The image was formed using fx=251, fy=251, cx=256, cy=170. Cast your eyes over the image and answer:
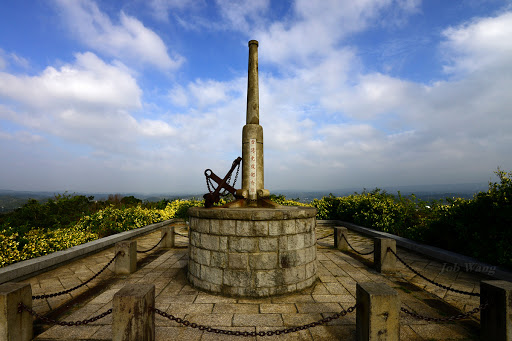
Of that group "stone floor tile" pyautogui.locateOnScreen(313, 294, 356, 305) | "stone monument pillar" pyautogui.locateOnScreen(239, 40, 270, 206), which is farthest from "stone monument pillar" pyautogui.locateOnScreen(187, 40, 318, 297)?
"stone monument pillar" pyautogui.locateOnScreen(239, 40, 270, 206)

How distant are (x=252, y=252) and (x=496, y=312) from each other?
3440mm

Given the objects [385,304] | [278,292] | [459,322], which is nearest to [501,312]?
[459,322]

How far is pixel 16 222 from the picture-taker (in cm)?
928

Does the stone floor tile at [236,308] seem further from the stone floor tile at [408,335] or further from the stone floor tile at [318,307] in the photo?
the stone floor tile at [408,335]

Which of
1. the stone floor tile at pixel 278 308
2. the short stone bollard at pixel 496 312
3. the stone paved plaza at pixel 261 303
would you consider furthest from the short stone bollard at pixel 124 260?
the short stone bollard at pixel 496 312

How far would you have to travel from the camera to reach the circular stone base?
4629 mm

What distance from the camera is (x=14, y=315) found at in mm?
3184

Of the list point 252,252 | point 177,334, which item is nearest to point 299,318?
point 252,252

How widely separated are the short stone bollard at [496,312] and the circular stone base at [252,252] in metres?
2.68

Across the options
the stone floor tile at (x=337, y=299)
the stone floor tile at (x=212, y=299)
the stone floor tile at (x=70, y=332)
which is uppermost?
the stone floor tile at (x=337, y=299)

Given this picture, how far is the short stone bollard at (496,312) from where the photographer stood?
3076 mm

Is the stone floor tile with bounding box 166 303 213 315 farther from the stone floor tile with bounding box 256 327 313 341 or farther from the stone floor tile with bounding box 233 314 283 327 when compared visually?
the stone floor tile with bounding box 256 327 313 341

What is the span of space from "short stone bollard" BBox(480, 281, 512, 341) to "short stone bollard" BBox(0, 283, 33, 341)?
6037 millimetres

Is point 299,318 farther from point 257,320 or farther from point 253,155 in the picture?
point 253,155
